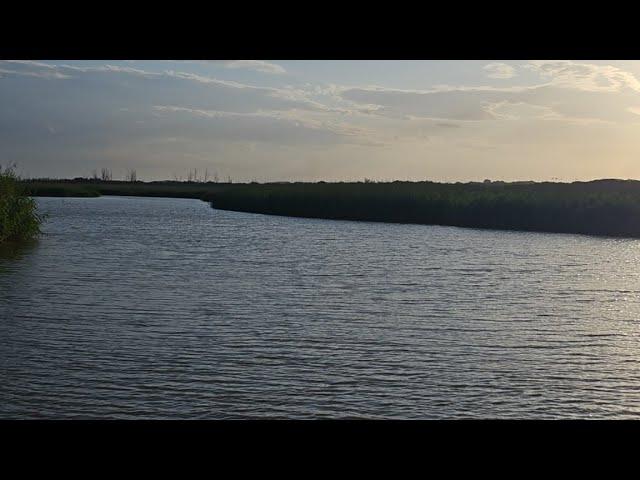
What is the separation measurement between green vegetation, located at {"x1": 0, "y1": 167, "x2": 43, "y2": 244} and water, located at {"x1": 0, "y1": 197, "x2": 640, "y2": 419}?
62 cm

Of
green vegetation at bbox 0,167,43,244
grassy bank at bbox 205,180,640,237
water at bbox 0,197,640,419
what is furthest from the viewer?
grassy bank at bbox 205,180,640,237

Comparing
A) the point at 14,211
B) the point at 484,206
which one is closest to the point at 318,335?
the point at 14,211

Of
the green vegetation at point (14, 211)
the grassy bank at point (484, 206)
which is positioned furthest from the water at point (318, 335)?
the grassy bank at point (484, 206)

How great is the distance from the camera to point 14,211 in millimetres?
17938

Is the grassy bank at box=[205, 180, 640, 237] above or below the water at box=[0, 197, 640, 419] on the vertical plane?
above

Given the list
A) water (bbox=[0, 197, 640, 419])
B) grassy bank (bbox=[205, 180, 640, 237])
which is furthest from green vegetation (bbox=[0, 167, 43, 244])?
grassy bank (bbox=[205, 180, 640, 237])

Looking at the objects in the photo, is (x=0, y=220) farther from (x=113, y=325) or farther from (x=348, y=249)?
(x=113, y=325)

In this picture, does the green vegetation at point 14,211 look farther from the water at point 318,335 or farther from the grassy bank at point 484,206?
the grassy bank at point 484,206

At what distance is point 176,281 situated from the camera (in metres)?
13.7

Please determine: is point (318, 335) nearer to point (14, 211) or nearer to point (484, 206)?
point (14, 211)

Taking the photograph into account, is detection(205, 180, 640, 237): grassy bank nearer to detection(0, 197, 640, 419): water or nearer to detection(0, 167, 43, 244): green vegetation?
detection(0, 197, 640, 419): water

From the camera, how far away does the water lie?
5.79 meters
